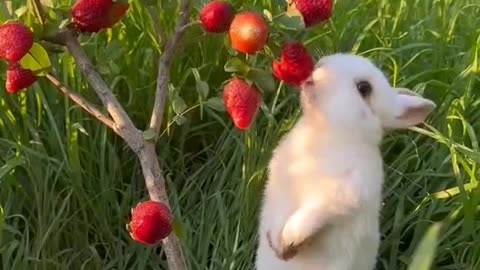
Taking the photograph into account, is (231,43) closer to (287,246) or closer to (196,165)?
(287,246)

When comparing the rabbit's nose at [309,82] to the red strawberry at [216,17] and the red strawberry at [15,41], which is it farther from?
the red strawberry at [15,41]

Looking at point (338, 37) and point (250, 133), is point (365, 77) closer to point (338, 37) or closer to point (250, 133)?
point (250, 133)

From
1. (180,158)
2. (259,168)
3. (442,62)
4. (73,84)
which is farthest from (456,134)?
(73,84)

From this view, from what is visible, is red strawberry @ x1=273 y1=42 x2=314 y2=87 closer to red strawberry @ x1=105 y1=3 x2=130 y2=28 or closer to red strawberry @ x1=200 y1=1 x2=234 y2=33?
red strawberry @ x1=200 y1=1 x2=234 y2=33

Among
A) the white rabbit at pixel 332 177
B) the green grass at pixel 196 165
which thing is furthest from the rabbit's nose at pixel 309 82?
the green grass at pixel 196 165

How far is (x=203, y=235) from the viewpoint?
96.8 inches

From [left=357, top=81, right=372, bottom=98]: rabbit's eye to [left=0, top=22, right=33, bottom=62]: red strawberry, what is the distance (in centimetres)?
60

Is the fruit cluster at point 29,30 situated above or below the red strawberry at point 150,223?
above

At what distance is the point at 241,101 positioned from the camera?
5.69 ft

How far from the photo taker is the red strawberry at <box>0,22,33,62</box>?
66.4 inches

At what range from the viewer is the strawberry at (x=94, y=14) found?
175 cm

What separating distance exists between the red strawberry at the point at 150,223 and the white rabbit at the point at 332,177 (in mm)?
235

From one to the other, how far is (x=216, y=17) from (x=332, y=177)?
14.5 inches

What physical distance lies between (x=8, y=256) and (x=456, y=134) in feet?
3.54
